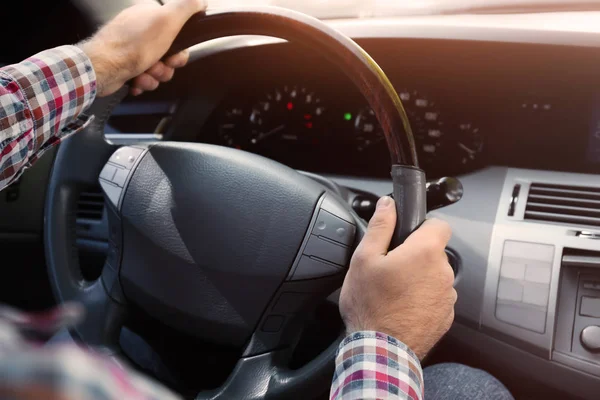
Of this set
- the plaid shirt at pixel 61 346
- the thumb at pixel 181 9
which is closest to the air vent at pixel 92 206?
the plaid shirt at pixel 61 346

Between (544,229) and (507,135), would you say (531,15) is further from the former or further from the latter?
(544,229)

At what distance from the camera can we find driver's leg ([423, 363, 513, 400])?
0.98m

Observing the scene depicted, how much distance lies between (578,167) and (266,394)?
77 cm

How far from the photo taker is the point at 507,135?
1319 millimetres

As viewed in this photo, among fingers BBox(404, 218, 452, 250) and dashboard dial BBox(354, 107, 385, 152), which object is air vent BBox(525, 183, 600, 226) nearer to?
dashboard dial BBox(354, 107, 385, 152)

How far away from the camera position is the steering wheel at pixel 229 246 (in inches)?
36.3

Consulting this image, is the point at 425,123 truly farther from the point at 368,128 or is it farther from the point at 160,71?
the point at 160,71

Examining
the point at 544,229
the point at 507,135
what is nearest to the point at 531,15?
the point at 507,135

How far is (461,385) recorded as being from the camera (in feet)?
3.27

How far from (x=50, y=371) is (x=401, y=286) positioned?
501 mm

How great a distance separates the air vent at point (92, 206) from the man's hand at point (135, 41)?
2.04 feet

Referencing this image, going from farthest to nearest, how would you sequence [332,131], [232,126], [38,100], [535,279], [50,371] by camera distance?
1. [232,126]
2. [332,131]
3. [535,279]
4. [38,100]
5. [50,371]

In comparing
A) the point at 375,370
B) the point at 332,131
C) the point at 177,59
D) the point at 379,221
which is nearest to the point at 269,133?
the point at 332,131

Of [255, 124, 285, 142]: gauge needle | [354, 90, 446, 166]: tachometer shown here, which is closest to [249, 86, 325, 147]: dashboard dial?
[255, 124, 285, 142]: gauge needle
